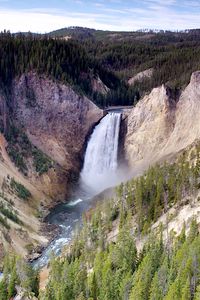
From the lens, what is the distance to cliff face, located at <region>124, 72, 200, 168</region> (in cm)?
9781

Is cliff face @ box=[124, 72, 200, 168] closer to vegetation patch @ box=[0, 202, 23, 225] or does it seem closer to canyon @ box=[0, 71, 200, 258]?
canyon @ box=[0, 71, 200, 258]

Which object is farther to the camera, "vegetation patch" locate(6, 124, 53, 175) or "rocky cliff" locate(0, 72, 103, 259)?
"vegetation patch" locate(6, 124, 53, 175)

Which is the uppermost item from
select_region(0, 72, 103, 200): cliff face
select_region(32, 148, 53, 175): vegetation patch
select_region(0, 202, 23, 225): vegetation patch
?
select_region(0, 72, 103, 200): cliff face

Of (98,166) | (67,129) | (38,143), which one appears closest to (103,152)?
(98,166)

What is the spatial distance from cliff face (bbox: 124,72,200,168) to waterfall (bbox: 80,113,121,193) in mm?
2893

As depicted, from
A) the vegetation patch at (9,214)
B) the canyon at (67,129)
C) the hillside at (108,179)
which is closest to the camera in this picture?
the hillside at (108,179)

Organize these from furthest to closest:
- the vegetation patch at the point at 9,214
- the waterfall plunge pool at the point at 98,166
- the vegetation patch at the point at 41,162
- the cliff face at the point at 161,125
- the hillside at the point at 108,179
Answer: the vegetation patch at the point at 41,162 → the waterfall plunge pool at the point at 98,166 → the cliff face at the point at 161,125 → the vegetation patch at the point at 9,214 → the hillside at the point at 108,179

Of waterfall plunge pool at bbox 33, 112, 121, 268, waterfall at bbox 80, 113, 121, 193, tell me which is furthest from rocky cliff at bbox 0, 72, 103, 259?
waterfall plunge pool at bbox 33, 112, 121, 268

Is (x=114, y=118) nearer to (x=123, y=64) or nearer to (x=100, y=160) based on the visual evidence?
(x=100, y=160)

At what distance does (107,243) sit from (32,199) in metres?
29.6

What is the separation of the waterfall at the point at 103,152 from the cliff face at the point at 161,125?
9.49 feet

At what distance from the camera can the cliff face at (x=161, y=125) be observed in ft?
321

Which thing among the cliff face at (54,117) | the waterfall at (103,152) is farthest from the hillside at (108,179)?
the waterfall at (103,152)

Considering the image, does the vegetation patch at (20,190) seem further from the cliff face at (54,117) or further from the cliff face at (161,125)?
the cliff face at (161,125)
